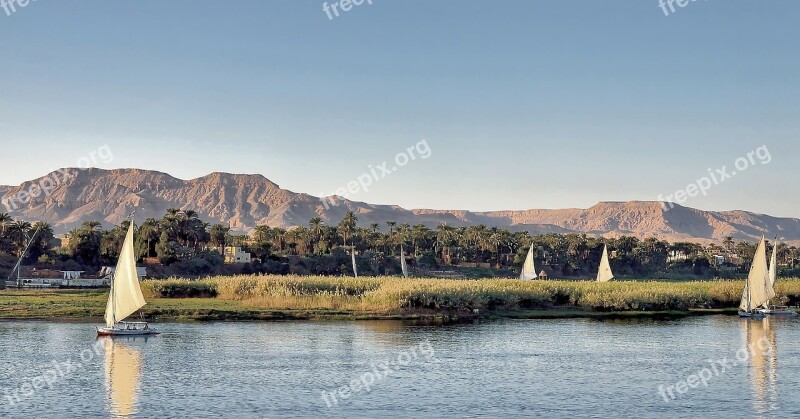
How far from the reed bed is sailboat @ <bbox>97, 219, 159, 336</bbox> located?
696 inches

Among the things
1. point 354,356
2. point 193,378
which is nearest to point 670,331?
point 354,356

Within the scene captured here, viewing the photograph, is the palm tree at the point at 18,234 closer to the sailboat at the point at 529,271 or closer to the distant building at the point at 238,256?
the distant building at the point at 238,256

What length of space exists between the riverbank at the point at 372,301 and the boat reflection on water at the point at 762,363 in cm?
1138

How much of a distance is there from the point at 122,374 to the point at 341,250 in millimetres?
104925

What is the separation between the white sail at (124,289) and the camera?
1893 inches

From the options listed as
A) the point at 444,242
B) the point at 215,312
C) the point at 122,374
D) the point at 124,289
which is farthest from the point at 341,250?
the point at 122,374

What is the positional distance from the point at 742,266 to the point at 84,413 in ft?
540

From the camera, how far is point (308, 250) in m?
150

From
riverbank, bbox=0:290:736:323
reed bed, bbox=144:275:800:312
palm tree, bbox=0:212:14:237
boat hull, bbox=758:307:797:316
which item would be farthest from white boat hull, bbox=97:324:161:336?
palm tree, bbox=0:212:14:237

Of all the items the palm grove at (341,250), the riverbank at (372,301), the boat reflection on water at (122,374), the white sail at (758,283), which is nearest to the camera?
the boat reflection on water at (122,374)

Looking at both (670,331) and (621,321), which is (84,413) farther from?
(621,321)

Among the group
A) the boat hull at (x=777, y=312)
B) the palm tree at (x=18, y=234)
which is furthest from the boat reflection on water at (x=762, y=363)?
the palm tree at (x=18, y=234)

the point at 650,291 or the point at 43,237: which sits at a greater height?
the point at 43,237

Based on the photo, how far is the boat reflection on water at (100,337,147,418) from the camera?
29362mm
